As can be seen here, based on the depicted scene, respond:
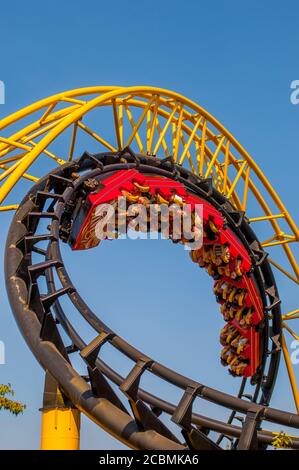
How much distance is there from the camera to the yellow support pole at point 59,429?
8.77 m

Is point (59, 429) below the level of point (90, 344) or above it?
below

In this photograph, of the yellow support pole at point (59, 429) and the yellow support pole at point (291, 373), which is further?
the yellow support pole at point (291, 373)

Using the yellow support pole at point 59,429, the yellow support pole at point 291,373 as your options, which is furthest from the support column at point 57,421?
the yellow support pole at point 291,373

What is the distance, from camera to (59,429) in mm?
8797

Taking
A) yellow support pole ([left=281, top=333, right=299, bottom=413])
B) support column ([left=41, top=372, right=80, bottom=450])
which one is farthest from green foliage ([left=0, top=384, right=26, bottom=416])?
yellow support pole ([left=281, top=333, right=299, bottom=413])

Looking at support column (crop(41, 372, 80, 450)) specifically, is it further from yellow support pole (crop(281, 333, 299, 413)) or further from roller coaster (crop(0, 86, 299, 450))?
yellow support pole (crop(281, 333, 299, 413))

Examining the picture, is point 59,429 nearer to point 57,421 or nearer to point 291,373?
point 57,421

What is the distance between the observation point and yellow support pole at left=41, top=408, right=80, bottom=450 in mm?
8773

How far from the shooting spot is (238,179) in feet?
48.9

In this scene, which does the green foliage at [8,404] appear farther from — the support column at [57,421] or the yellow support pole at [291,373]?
the yellow support pole at [291,373]

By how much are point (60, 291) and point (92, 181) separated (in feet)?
9.27

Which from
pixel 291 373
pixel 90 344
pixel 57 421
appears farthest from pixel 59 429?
pixel 291 373
